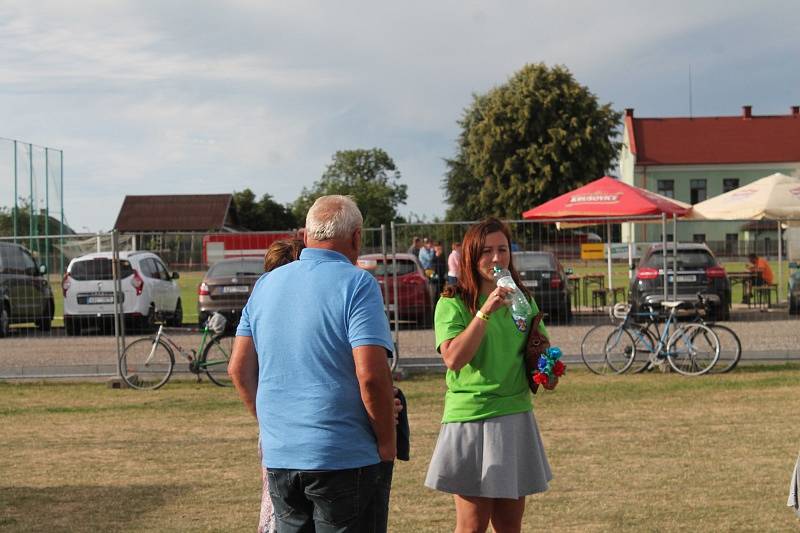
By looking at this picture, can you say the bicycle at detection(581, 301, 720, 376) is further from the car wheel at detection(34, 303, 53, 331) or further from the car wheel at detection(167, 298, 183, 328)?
the car wheel at detection(34, 303, 53, 331)

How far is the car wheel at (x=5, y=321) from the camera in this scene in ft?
53.6

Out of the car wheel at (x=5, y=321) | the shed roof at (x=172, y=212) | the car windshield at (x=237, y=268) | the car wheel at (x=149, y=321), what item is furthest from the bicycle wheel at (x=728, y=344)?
the shed roof at (x=172, y=212)

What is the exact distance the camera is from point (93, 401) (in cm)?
1328

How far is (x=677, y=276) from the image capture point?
15.4 metres

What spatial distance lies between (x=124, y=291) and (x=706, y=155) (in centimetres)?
7303

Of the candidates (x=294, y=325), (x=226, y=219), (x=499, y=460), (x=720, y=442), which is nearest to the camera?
(x=294, y=325)

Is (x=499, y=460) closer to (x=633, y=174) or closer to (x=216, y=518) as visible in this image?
(x=216, y=518)

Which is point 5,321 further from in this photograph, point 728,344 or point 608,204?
point 608,204

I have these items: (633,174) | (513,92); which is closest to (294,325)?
(513,92)

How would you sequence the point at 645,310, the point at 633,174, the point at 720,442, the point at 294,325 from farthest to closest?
the point at 633,174 → the point at 645,310 → the point at 720,442 → the point at 294,325

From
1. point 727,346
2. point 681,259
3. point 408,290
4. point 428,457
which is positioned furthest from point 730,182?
point 428,457

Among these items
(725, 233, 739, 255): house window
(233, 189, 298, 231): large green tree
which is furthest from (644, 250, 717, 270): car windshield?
(233, 189, 298, 231): large green tree

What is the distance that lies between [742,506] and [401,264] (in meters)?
9.33

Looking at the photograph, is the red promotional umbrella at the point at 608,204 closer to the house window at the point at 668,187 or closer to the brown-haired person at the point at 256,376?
the brown-haired person at the point at 256,376
